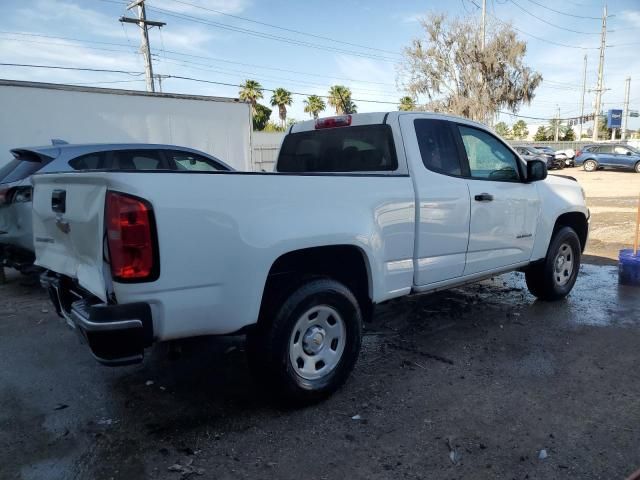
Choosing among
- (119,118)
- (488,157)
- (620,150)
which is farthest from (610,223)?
(620,150)

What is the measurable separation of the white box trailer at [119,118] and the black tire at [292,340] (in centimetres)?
858

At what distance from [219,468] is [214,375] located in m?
1.20

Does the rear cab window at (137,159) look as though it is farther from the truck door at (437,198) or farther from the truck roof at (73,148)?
the truck door at (437,198)

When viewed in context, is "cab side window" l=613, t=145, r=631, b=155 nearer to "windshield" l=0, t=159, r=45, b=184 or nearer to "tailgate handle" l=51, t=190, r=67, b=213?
"windshield" l=0, t=159, r=45, b=184

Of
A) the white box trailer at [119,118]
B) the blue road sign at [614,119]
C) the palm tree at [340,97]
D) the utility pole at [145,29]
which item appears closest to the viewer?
the white box trailer at [119,118]

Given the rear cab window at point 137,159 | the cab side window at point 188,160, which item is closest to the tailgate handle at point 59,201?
the rear cab window at point 137,159

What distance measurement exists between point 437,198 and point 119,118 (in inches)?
350

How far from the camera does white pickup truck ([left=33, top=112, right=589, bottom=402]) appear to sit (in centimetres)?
252

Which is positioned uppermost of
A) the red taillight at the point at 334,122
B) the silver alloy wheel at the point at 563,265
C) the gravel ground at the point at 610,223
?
the red taillight at the point at 334,122

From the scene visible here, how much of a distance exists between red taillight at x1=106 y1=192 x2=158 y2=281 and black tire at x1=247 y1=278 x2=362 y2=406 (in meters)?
0.81

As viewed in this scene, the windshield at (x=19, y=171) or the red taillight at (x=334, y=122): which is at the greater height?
the red taillight at (x=334, y=122)

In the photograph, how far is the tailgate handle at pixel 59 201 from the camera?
2.94 m

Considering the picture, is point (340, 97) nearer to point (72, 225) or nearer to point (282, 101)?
point (282, 101)

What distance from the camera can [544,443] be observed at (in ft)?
9.34
